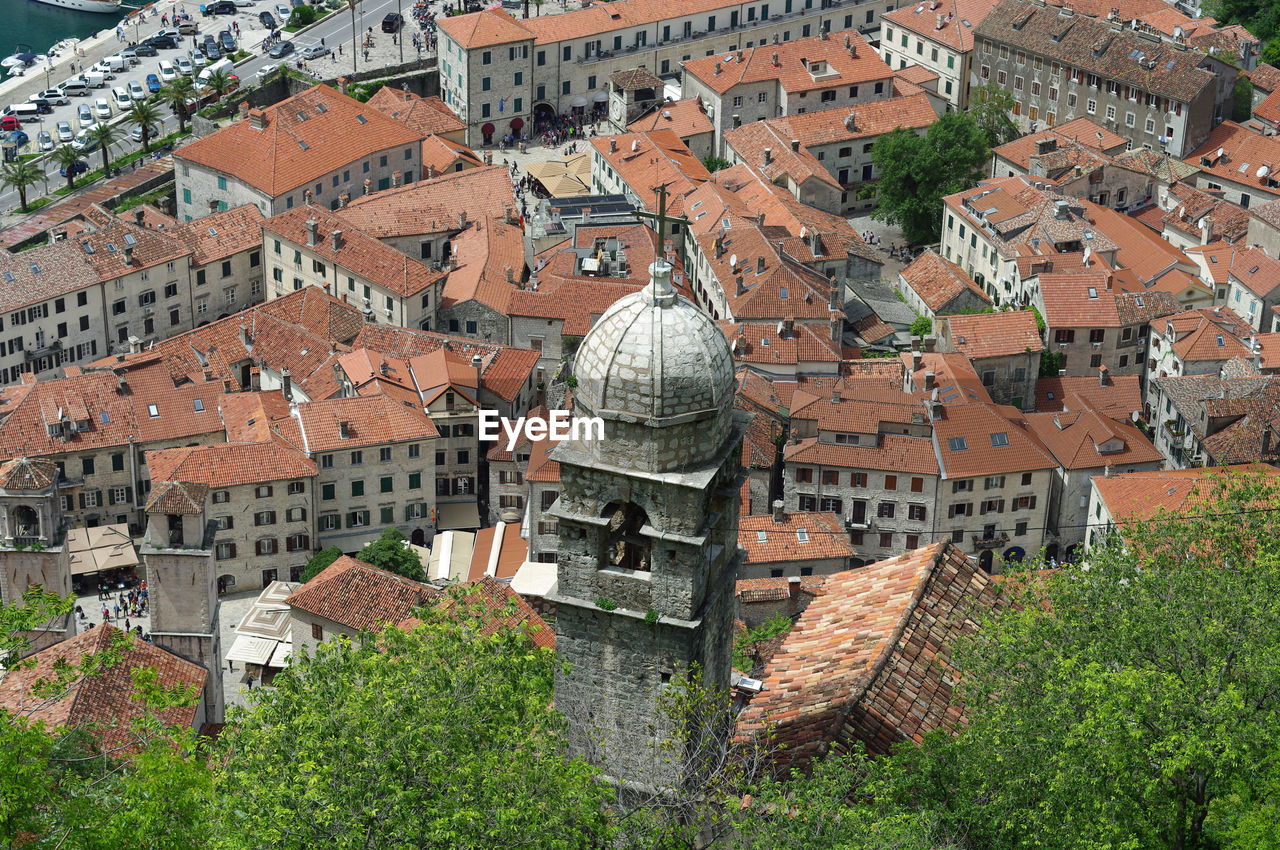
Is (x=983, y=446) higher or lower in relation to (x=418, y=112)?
lower

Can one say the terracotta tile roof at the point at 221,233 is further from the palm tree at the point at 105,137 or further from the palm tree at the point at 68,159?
the palm tree at the point at 105,137

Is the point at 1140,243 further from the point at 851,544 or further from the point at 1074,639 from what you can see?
the point at 1074,639

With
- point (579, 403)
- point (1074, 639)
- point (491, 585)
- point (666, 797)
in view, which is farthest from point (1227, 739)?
point (491, 585)

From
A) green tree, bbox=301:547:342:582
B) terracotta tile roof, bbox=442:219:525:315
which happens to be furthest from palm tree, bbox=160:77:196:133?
green tree, bbox=301:547:342:582

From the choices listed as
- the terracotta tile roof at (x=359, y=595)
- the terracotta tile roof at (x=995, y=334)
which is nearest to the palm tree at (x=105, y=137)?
the terracotta tile roof at (x=995, y=334)

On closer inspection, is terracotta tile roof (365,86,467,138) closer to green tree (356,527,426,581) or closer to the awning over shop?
the awning over shop

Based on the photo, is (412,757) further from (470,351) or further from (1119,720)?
(470,351)

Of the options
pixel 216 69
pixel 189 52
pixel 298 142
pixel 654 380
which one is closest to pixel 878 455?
pixel 298 142
